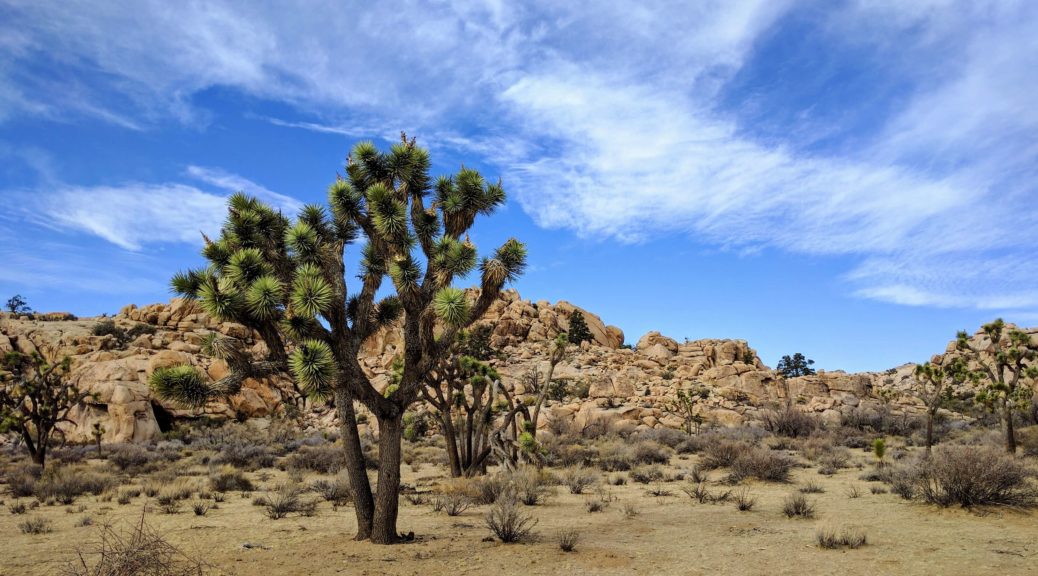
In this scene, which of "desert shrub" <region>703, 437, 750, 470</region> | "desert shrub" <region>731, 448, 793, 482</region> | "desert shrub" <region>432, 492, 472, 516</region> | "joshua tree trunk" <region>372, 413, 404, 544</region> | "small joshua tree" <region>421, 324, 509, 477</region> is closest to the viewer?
"joshua tree trunk" <region>372, 413, 404, 544</region>

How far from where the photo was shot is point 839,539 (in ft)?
30.8

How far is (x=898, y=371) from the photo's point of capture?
56.1 meters

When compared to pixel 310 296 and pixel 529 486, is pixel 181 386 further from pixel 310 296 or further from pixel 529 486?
pixel 529 486

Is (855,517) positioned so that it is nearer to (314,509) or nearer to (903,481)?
(903,481)

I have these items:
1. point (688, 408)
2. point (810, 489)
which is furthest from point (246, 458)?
point (688, 408)

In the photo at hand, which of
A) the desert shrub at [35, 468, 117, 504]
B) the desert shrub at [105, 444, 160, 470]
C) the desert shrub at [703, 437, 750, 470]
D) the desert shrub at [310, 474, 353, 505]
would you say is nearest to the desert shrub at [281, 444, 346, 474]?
the desert shrub at [105, 444, 160, 470]

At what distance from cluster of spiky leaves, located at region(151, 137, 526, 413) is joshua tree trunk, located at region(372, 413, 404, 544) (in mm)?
843

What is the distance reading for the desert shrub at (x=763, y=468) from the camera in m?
17.0

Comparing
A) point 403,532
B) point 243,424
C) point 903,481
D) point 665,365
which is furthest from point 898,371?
point 403,532

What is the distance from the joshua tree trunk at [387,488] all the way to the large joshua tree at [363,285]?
0.02 meters

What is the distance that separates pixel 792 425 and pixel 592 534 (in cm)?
2389

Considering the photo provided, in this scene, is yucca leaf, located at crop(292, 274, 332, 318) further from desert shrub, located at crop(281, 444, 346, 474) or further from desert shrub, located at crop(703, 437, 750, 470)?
desert shrub, located at crop(703, 437, 750, 470)

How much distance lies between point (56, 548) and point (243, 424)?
2876 centimetres

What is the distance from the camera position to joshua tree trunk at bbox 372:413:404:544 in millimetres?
10062
